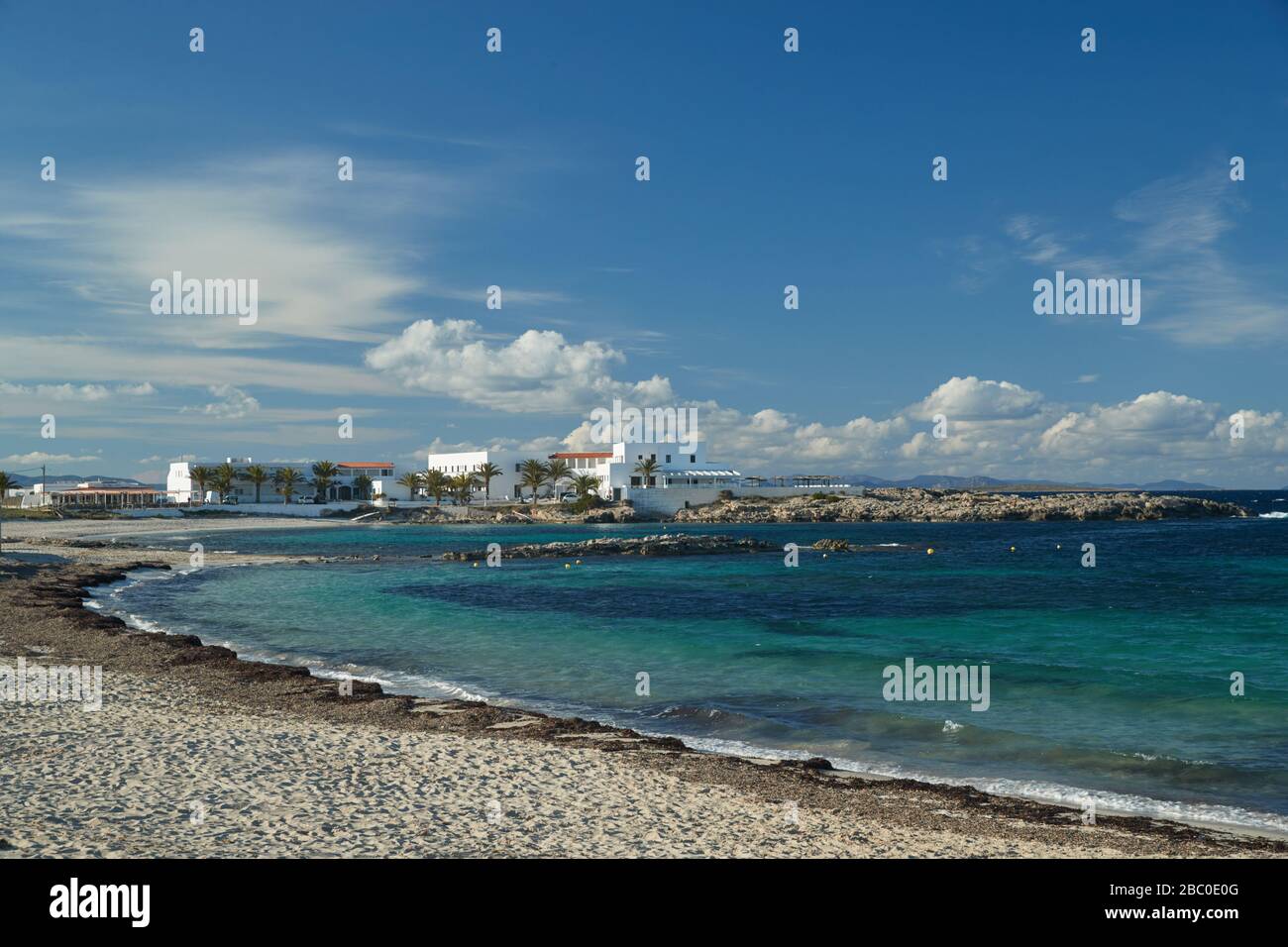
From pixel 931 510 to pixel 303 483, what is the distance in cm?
8104

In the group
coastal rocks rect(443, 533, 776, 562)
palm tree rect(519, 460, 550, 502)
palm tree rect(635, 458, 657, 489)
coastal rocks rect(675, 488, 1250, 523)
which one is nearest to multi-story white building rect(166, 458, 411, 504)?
palm tree rect(519, 460, 550, 502)

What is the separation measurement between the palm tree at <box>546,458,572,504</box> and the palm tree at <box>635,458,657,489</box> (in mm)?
10170

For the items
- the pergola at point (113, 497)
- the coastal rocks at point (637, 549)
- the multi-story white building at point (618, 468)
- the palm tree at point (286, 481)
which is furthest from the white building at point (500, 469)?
the coastal rocks at point (637, 549)

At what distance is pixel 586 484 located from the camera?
108 m

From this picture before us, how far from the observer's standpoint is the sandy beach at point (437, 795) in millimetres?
8211

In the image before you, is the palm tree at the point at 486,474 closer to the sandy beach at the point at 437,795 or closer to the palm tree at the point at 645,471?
the palm tree at the point at 645,471

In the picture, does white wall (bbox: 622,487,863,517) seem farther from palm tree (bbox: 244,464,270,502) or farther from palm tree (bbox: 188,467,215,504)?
palm tree (bbox: 188,467,215,504)

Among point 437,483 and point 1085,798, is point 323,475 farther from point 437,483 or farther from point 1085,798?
point 1085,798

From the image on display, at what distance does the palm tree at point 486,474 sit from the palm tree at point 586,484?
37.4ft

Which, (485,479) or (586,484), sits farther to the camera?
(485,479)

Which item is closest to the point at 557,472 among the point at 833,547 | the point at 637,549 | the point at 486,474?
the point at 486,474

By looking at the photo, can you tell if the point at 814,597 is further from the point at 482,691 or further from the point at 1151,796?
the point at 1151,796
